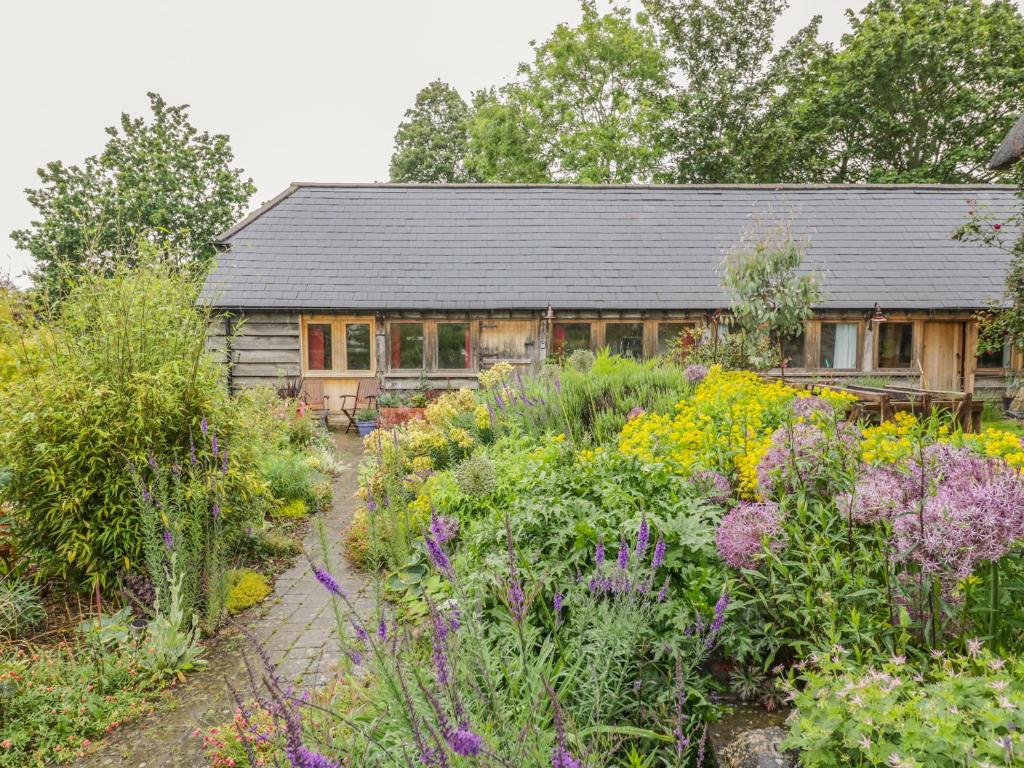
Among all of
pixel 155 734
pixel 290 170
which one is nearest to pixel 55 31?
pixel 155 734

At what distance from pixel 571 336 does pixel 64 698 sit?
12117 millimetres

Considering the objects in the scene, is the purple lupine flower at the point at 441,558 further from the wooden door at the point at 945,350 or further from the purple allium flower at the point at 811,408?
the wooden door at the point at 945,350

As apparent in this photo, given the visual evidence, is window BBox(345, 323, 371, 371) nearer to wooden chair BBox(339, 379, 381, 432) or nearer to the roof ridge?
wooden chair BBox(339, 379, 381, 432)

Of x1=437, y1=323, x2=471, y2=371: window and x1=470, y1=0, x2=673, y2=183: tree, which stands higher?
x1=470, y1=0, x2=673, y2=183: tree

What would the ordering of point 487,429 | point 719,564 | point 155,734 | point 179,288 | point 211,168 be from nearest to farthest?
point 719,564, point 155,734, point 179,288, point 487,429, point 211,168

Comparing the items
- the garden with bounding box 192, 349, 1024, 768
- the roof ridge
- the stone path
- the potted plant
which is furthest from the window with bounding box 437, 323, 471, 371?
the garden with bounding box 192, 349, 1024, 768

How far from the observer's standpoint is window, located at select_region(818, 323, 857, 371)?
555 inches

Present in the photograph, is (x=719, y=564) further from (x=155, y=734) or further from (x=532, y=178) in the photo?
(x=532, y=178)

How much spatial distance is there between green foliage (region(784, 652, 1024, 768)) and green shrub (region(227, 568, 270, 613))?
404 cm

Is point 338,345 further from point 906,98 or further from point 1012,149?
point 906,98

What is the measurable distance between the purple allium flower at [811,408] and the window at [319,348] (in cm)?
1236

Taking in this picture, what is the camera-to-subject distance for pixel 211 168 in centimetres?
2769

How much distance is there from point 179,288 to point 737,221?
14.8 m

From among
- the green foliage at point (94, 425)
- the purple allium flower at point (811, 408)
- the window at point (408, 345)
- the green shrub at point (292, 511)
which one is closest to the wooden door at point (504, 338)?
the window at point (408, 345)
